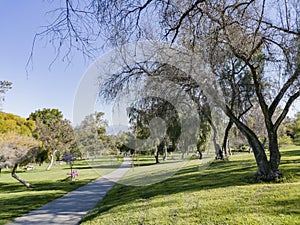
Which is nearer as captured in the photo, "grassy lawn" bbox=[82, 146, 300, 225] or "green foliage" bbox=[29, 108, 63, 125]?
"grassy lawn" bbox=[82, 146, 300, 225]

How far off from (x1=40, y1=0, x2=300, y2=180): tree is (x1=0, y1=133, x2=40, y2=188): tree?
12.1 metres

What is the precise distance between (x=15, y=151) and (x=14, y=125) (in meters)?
4.63

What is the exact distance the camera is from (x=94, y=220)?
627 cm

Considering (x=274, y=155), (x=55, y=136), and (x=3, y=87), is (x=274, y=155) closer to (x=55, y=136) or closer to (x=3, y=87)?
(x=3, y=87)

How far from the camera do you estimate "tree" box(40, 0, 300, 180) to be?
100 inches

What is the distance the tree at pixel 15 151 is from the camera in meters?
14.7

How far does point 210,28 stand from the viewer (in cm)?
446

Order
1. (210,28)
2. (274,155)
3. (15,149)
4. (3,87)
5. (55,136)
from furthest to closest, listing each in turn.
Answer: (55,136) < (3,87) < (15,149) < (274,155) < (210,28)

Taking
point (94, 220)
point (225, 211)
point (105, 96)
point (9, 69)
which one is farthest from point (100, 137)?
point (9, 69)

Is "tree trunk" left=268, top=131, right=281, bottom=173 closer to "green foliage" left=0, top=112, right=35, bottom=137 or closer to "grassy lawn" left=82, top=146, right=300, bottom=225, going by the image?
"grassy lawn" left=82, top=146, right=300, bottom=225

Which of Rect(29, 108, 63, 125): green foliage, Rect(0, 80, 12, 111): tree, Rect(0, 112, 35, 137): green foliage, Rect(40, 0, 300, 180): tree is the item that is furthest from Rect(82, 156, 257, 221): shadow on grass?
Rect(29, 108, 63, 125): green foliage

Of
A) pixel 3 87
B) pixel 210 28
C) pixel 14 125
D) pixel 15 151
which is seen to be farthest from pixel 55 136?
pixel 210 28

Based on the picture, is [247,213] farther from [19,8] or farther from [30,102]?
[19,8]

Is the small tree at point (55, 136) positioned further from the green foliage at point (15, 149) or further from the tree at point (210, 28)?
the tree at point (210, 28)
